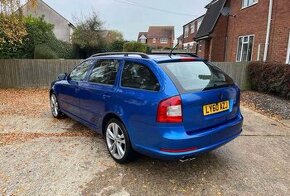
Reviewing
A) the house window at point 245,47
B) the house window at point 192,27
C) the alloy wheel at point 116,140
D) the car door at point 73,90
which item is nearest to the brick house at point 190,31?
the house window at point 192,27

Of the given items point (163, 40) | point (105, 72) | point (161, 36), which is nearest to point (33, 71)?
point (105, 72)

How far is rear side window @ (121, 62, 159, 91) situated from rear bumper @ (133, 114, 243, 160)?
58 centimetres

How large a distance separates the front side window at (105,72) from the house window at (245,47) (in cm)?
1164

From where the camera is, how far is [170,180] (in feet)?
11.3

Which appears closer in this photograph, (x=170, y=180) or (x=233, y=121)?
(x=170, y=180)

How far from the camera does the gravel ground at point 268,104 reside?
7215mm

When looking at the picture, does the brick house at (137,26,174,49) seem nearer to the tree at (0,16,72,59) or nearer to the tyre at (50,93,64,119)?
the tree at (0,16,72,59)

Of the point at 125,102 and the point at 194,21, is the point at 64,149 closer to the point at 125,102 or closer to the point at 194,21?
the point at 125,102

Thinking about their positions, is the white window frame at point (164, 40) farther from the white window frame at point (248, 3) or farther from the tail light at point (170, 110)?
the tail light at point (170, 110)

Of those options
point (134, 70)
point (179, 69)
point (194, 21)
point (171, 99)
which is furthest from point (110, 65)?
point (194, 21)

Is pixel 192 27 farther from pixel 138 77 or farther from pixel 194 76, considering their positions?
pixel 138 77

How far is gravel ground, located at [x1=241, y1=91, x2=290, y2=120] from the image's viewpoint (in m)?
7.21

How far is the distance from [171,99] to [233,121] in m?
1.24

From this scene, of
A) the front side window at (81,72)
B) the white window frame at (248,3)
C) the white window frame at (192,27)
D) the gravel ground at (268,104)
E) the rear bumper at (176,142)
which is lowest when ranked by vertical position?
the gravel ground at (268,104)
